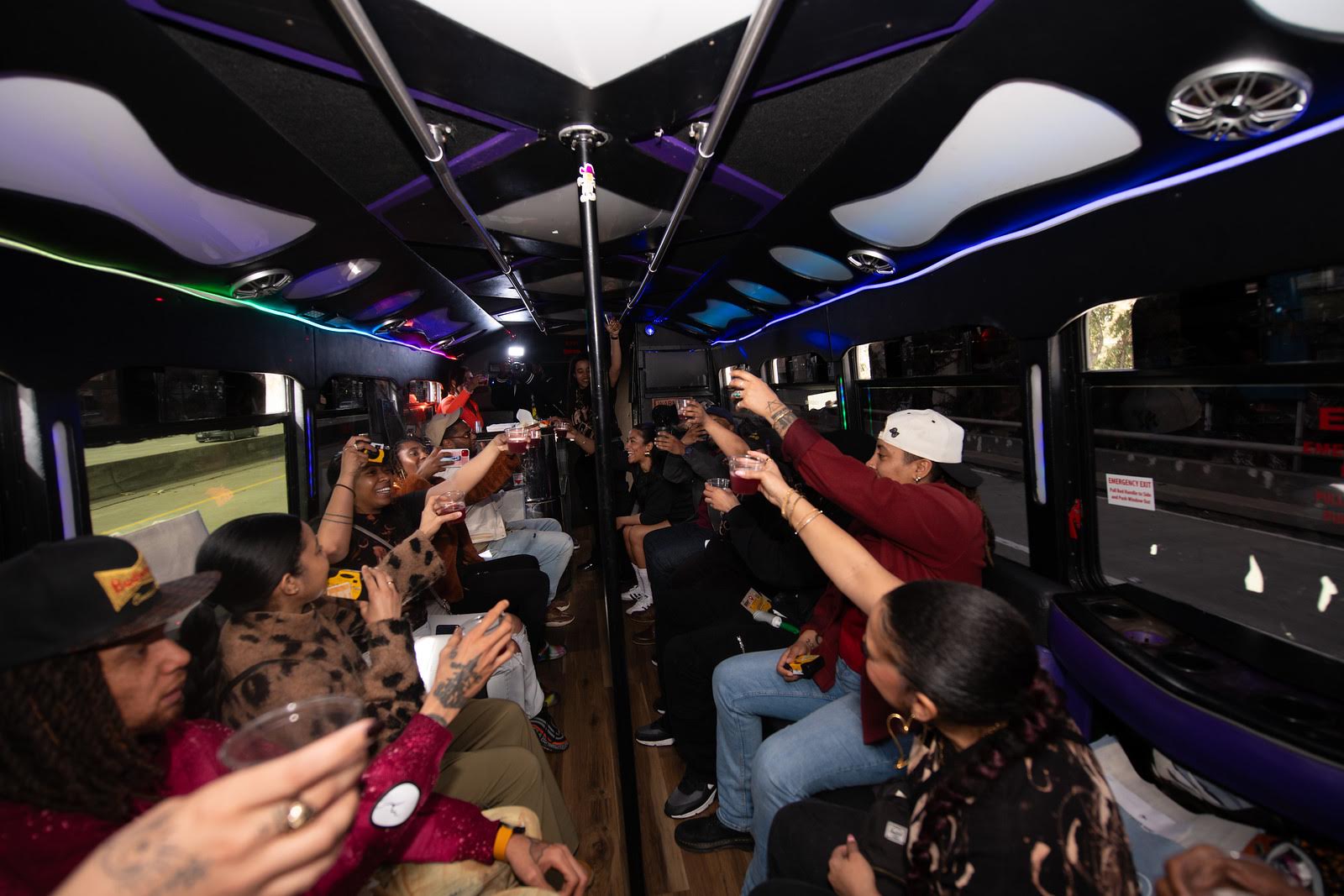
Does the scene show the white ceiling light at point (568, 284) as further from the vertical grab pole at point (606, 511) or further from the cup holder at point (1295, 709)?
the cup holder at point (1295, 709)

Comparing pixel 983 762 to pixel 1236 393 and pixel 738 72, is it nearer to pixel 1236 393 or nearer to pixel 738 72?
pixel 738 72

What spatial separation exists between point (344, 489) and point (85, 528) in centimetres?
83

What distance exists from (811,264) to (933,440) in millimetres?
1777

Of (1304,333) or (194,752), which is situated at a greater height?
(1304,333)

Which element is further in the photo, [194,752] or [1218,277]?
[1218,277]

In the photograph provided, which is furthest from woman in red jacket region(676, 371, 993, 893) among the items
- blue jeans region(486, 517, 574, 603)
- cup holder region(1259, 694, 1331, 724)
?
blue jeans region(486, 517, 574, 603)

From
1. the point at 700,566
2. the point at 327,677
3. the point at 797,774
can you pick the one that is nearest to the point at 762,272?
the point at 700,566

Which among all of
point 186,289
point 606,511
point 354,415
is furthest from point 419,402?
point 606,511

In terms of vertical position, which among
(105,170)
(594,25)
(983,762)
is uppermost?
(594,25)

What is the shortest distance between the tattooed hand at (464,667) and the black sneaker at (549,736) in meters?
1.70

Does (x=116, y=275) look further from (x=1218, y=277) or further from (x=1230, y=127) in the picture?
(x=1218, y=277)

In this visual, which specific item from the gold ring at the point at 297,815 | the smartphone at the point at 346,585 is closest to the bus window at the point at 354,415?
the smartphone at the point at 346,585

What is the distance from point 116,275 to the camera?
2.12 meters

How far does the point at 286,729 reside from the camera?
0.80 m
